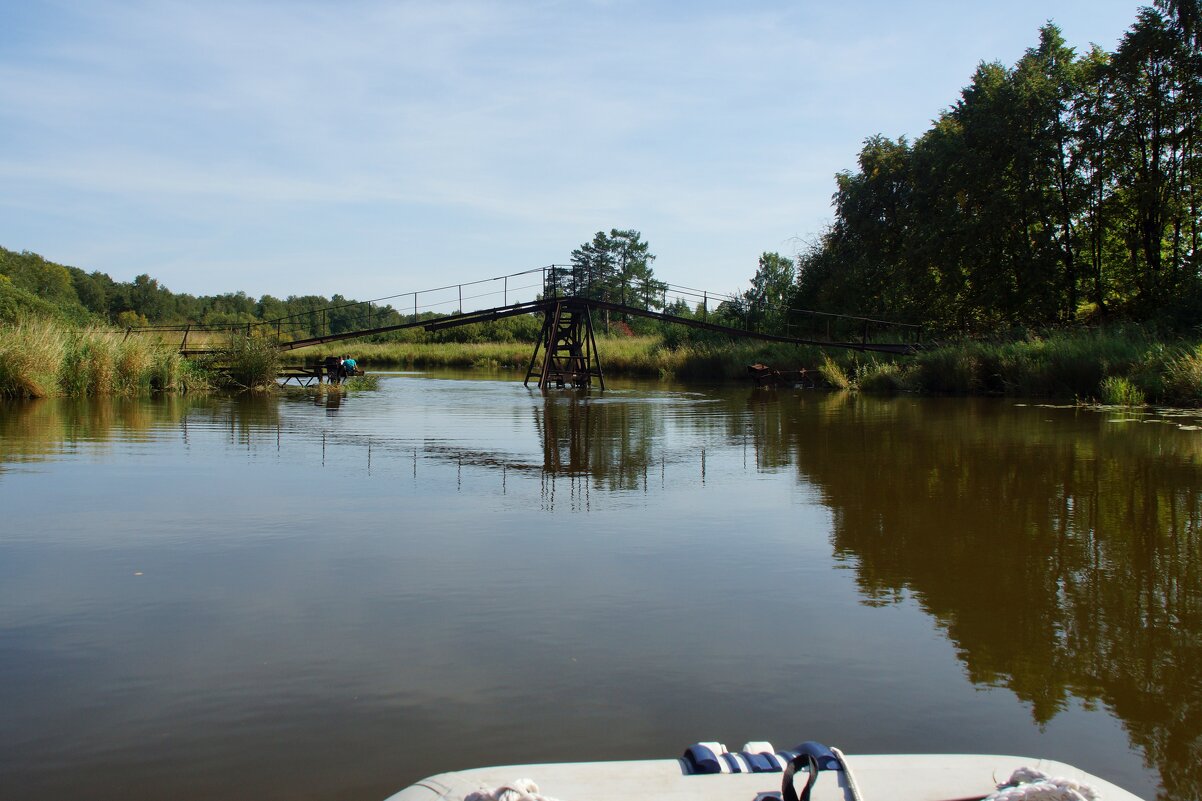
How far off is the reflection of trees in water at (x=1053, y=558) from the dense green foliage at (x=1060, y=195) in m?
16.6

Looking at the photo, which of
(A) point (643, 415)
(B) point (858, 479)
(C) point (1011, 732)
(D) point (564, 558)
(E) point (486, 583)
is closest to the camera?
(C) point (1011, 732)

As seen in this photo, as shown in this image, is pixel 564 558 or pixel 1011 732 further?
pixel 564 558

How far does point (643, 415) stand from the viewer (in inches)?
806

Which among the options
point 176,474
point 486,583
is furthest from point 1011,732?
point 176,474

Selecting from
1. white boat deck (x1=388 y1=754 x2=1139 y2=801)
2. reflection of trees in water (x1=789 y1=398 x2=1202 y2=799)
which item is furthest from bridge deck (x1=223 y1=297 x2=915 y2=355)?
white boat deck (x1=388 y1=754 x2=1139 y2=801)

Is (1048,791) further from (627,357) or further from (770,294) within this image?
(770,294)

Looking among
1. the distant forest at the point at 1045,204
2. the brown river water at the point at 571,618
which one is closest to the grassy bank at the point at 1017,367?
the distant forest at the point at 1045,204

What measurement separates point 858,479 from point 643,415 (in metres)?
10.5

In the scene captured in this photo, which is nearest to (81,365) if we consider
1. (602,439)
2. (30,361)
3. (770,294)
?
(30,361)

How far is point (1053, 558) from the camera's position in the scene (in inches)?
251

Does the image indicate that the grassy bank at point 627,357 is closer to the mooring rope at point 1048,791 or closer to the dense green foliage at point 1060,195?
the dense green foliage at point 1060,195

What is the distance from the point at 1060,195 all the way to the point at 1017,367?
9990 millimetres

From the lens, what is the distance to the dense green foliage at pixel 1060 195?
2778 centimetres

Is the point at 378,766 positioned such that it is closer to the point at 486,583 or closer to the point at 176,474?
the point at 486,583
